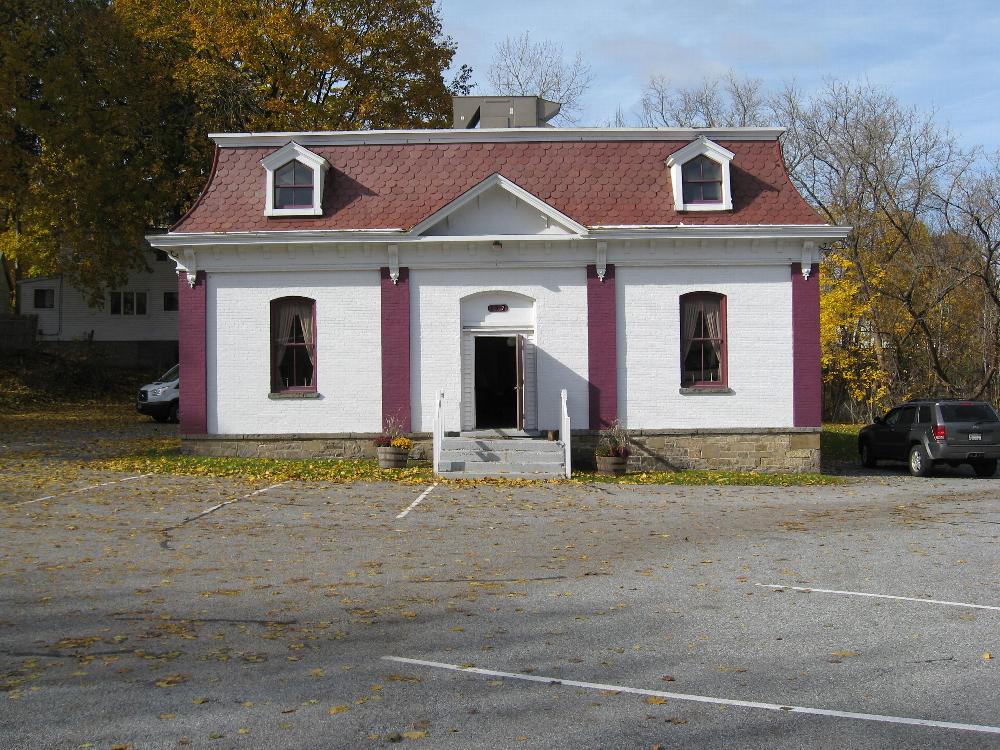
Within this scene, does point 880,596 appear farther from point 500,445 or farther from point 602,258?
point 602,258

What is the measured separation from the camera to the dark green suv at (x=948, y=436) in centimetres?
2108

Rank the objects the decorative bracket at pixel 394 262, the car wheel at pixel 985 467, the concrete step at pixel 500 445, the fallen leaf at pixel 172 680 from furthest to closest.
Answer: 1. the car wheel at pixel 985 467
2. the decorative bracket at pixel 394 262
3. the concrete step at pixel 500 445
4. the fallen leaf at pixel 172 680

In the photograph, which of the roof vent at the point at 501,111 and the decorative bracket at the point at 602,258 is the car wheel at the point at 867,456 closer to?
the decorative bracket at the point at 602,258

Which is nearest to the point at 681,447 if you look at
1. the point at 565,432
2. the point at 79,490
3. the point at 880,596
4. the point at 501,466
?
the point at 565,432

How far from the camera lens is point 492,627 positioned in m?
7.66

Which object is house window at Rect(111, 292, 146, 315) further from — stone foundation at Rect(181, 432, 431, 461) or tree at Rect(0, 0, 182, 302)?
stone foundation at Rect(181, 432, 431, 461)

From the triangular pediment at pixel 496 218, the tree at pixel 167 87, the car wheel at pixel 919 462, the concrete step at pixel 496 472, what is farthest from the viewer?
the tree at pixel 167 87

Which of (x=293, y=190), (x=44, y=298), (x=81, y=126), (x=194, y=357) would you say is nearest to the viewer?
(x=194, y=357)

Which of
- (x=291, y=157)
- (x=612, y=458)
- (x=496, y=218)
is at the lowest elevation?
(x=612, y=458)

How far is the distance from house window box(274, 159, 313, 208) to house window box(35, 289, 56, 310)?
103 ft

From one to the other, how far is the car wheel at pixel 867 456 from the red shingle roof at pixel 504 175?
21.4 ft

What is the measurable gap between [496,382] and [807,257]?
23.5 ft

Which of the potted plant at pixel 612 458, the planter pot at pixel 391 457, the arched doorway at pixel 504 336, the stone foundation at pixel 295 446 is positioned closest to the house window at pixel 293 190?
the arched doorway at pixel 504 336

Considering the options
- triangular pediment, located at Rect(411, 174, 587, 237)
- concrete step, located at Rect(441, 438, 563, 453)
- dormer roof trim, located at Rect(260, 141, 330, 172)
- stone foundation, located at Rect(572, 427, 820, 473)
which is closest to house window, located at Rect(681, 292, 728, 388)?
stone foundation, located at Rect(572, 427, 820, 473)
